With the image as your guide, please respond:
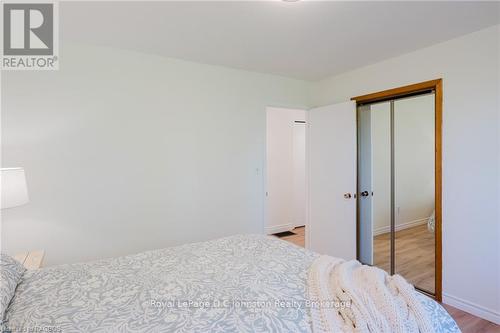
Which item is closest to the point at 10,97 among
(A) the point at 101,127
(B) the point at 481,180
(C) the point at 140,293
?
(A) the point at 101,127

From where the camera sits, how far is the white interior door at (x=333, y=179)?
3.31 m

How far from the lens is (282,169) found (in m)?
5.16

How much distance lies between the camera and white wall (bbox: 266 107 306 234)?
5016mm

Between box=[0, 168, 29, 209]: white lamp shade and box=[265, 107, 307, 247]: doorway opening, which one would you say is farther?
box=[265, 107, 307, 247]: doorway opening

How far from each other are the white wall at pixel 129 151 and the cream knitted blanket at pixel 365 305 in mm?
1869

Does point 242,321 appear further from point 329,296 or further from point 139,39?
point 139,39

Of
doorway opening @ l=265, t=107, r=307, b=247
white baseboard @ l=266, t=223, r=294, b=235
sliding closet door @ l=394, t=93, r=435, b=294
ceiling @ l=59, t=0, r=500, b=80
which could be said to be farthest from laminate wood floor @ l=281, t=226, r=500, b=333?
white baseboard @ l=266, t=223, r=294, b=235

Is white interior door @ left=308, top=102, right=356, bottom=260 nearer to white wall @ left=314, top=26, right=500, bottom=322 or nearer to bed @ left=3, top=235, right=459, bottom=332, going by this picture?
white wall @ left=314, top=26, right=500, bottom=322

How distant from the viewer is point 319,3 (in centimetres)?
189

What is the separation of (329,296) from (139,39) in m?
2.37

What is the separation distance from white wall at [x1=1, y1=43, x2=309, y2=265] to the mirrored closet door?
1.19 metres

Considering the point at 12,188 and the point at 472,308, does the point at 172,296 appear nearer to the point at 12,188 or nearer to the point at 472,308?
the point at 12,188

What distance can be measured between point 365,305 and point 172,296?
2.73 ft

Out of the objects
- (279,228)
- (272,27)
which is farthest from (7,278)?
(279,228)
